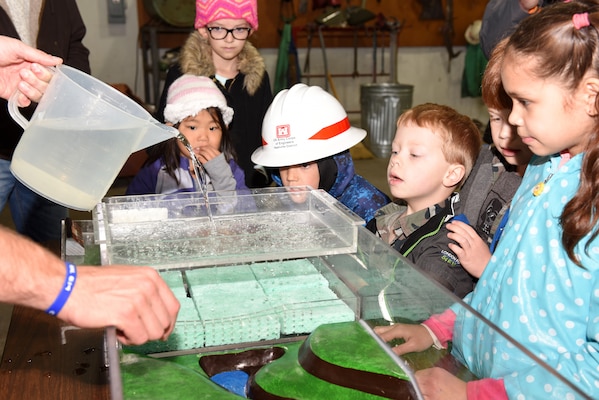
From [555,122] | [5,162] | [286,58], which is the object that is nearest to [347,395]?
[555,122]

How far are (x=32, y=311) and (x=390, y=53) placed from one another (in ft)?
18.2

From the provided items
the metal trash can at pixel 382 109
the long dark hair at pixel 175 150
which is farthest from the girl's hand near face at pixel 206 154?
the metal trash can at pixel 382 109

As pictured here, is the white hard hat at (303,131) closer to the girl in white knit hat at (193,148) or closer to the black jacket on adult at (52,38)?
the girl in white knit hat at (193,148)

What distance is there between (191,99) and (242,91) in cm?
38

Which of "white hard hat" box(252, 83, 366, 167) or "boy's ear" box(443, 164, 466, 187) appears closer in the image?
"boy's ear" box(443, 164, 466, 187)

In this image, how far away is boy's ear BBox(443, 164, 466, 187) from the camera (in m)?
1.55

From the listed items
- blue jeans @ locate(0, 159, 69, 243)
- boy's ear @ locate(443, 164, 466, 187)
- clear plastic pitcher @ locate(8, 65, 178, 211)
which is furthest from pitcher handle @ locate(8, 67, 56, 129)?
boy's ear @ locate(443, 164, 466, 187)

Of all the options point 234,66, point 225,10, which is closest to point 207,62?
point 234,66

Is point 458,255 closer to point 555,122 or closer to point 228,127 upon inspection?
point 555,122

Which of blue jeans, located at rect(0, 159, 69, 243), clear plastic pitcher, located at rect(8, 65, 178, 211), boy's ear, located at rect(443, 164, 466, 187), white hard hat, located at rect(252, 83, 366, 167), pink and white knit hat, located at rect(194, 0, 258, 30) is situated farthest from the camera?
pink and white knit hat, located at rect(194, 0, 258, 30)

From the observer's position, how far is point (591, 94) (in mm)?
948

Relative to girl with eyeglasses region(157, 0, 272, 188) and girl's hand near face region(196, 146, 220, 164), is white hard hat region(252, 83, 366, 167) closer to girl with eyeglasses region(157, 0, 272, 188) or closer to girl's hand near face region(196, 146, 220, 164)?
girl's hand near face region(196, 146, 220, 164)

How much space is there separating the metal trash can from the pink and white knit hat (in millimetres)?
3440

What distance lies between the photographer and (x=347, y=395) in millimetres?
838
